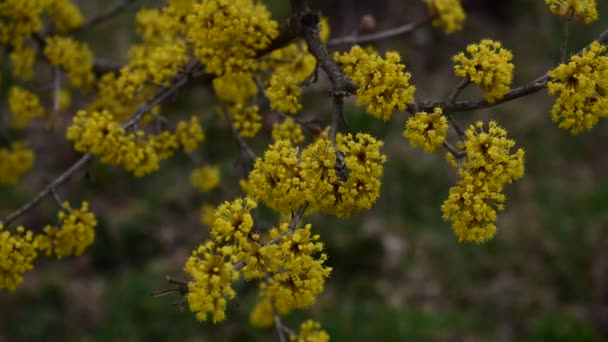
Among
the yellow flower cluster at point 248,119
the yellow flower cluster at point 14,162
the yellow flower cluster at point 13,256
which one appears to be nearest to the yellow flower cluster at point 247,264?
the yellow flower cluster at point 248,119

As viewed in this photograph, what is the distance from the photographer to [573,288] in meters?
6.56

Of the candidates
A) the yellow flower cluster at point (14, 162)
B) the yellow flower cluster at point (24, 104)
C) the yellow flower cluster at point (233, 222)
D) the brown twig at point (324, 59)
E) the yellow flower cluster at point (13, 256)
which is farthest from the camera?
the yellow flower cluster at point (14, 162)

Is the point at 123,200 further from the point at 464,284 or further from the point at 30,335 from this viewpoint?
the point at 464,284

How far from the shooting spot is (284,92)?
3582 mm

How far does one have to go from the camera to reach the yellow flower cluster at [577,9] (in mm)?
3301

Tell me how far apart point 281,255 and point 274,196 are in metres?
0.29

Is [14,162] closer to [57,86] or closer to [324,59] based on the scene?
[57,86]

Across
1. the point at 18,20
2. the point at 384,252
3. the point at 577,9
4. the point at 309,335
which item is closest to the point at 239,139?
the point at 309,335

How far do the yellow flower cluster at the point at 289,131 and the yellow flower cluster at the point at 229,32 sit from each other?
0.38 metres

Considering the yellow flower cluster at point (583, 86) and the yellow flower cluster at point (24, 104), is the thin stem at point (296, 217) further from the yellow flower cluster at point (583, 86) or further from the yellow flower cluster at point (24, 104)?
the yellow flower cluster at point (24, 104)

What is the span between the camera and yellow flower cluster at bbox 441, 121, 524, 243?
297 centimetres

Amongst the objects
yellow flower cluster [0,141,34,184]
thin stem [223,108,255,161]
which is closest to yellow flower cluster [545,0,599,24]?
thin stem [223,108,255,161]

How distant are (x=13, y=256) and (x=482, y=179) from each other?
238 centimetres

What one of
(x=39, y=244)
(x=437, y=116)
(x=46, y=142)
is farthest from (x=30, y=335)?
(x=437, y=116)
